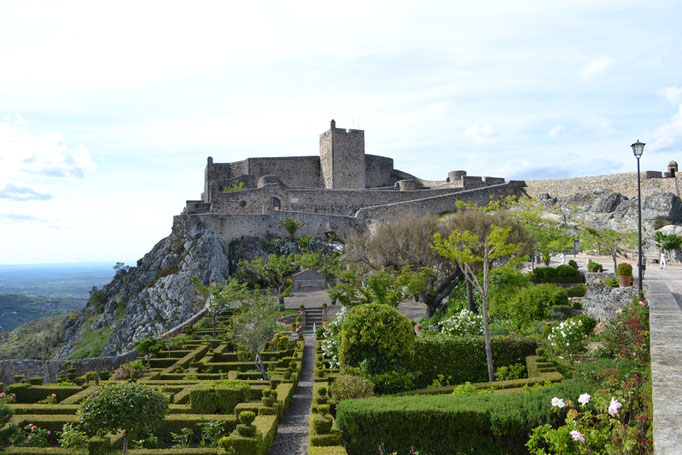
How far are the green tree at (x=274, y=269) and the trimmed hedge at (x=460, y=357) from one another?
61.2 feet

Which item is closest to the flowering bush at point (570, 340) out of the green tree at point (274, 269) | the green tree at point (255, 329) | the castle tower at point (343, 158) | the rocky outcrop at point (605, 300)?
the rocky outcrop at point (605, 300)

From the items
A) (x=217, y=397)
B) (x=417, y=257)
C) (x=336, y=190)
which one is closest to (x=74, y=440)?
(x=217, y=397)

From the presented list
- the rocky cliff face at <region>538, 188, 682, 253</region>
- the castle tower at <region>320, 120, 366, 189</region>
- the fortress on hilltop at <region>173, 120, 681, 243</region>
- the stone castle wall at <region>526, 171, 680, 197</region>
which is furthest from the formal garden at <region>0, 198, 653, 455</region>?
the castle tower at <region>320, 120, 366, 189</region>

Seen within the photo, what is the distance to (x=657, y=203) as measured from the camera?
36.5 m

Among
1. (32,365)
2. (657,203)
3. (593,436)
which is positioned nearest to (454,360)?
(593,436)

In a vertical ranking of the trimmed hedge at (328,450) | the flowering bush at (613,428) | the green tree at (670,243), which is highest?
the green tree at (670,243)

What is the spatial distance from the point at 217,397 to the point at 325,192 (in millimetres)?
32931

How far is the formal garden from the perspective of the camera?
8055 mm

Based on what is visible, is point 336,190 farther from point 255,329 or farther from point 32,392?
point 32,392

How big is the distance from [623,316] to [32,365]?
69.6 feet

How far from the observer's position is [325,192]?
44250mm

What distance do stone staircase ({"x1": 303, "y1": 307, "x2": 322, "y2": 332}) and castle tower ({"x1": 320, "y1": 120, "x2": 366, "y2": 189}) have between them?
74.2 feet

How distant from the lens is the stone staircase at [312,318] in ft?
84.1

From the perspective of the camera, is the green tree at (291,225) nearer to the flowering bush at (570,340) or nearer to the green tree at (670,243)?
the green tree at (670,243)
